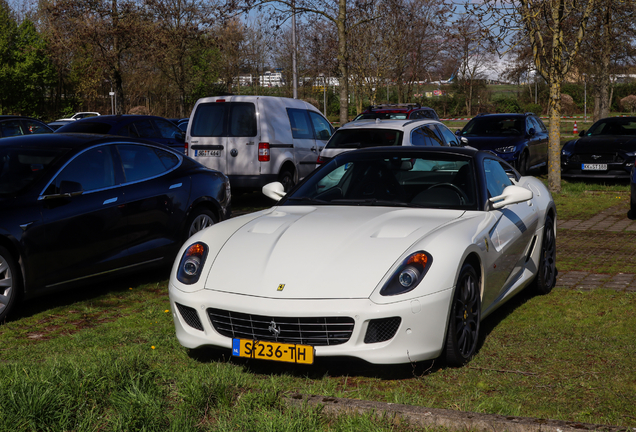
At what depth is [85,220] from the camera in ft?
21.7

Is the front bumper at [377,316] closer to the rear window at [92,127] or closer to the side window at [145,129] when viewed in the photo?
the rear window at [92,127]

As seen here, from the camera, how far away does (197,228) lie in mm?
8180

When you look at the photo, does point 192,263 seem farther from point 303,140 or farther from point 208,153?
point 303,140

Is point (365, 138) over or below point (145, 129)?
below

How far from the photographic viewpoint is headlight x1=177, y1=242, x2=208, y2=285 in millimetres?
4763

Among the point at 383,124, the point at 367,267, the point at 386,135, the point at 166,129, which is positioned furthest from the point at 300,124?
the point at 367,267

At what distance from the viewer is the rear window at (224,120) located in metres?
13.4

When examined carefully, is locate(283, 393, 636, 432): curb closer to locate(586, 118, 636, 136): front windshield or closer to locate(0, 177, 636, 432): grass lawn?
locate(0, 177, 636, 432): grass lawn

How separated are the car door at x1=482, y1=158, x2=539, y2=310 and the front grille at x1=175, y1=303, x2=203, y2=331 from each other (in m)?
1.97

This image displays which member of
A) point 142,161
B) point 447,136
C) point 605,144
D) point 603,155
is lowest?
point 603,155

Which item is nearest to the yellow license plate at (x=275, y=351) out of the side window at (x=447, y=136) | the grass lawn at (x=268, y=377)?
the grass lawn at (x=268, y=377)

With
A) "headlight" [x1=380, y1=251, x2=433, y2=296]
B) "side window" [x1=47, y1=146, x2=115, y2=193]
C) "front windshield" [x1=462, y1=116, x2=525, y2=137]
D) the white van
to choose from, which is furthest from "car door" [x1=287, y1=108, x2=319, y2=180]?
"headlight" [x1=380, y1=251, x2=433, y2=296]

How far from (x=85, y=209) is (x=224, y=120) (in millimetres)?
7079

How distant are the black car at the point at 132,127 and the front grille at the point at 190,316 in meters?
9.30
